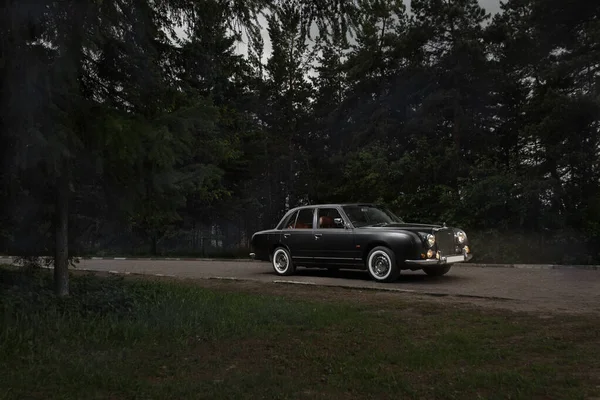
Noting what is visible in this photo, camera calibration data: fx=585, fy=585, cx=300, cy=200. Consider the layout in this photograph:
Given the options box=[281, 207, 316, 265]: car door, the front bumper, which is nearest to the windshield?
box=[281, 207, 316, 265]: car door

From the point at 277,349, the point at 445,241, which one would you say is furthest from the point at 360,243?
the point at 277,349

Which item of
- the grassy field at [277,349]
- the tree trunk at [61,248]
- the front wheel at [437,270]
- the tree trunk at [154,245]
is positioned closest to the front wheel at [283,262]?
the front wheel at [437,270]

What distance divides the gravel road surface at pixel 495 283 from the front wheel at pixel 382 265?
0.20 meters

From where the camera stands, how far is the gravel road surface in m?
8.99

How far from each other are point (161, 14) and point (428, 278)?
7937 mm

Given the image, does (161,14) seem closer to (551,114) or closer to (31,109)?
(31,109)

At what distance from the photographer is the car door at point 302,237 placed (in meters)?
13.6

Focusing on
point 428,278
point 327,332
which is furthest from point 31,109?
point 428,278

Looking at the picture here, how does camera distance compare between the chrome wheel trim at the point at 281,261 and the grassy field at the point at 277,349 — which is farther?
the chrome wheel trim at the point at 281,261

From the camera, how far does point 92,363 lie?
5047 mm

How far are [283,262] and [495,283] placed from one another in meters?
4.98

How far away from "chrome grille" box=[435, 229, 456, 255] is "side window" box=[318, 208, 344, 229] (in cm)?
229

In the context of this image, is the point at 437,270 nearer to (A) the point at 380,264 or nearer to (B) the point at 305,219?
(A) the point at 380,264

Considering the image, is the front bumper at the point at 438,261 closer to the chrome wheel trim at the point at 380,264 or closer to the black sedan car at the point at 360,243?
the black sedan car at the point at 360,243
